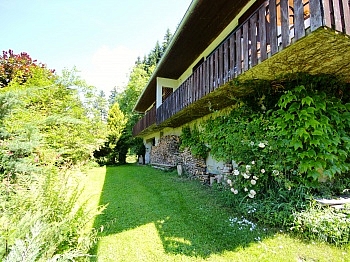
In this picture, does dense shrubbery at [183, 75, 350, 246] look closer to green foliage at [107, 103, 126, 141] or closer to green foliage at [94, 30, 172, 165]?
green foliage at [94, 30, 172, 165]

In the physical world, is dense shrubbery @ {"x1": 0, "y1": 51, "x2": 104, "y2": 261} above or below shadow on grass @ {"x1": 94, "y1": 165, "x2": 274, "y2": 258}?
above

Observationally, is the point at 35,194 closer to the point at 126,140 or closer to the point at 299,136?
the point at 299,136

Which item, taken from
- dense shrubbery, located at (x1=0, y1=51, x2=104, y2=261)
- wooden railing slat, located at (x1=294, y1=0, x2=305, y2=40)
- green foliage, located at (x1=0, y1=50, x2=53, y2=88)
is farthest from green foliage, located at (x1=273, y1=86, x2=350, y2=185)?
green foliage, located at (x1=0, y1=50, x2=53, y2=88)

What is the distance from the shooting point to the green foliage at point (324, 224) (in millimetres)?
2881

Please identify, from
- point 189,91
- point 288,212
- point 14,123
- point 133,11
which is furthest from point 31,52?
point 288,212

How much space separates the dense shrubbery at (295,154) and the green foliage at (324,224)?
0.06ft

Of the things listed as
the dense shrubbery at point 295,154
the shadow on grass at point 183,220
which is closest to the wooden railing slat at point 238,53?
the dense shrubbery at point 295,154

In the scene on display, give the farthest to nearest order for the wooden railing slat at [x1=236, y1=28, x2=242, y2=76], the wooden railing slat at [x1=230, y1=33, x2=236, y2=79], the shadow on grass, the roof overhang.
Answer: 1. the roof overhang
2. the wooden railing slat at [x1=230, y1=33, x2=236, y2=79]
3. the wooden railing slat at [x1=236, y1=28, x2=242, y2=76]
4. the shadow on grass

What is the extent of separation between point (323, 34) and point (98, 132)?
15.9 meters

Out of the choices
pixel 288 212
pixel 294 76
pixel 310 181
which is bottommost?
pixel 288 212

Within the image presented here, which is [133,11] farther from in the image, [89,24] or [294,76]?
[294,76]

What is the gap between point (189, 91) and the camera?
690cm

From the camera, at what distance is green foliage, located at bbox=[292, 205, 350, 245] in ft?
9.45

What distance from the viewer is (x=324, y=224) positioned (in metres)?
2.99
